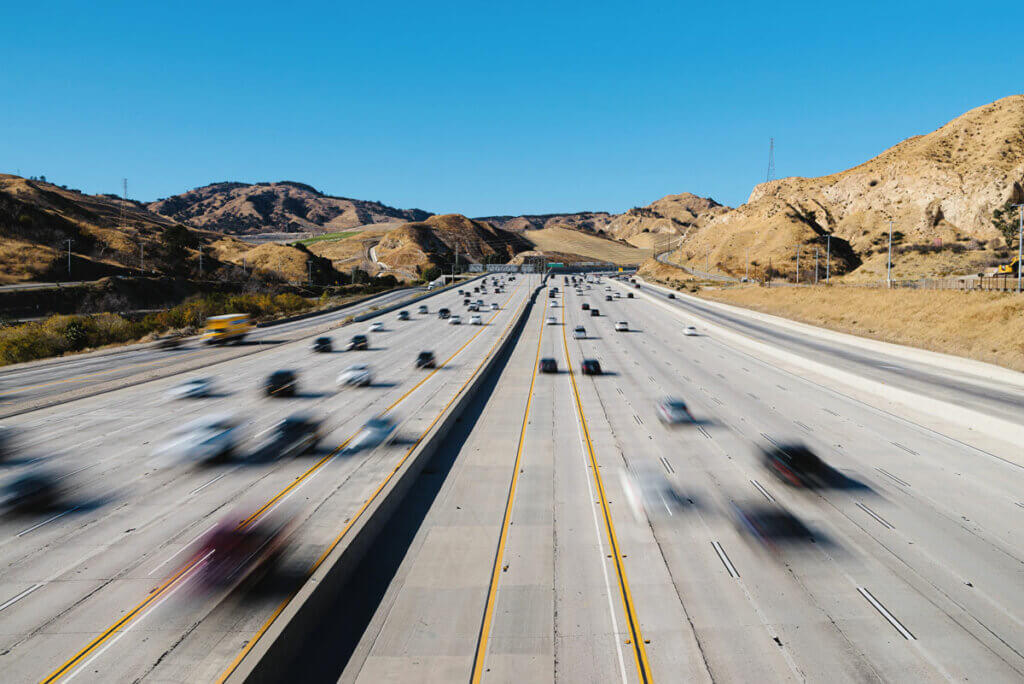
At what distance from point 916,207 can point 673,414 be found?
16684cm

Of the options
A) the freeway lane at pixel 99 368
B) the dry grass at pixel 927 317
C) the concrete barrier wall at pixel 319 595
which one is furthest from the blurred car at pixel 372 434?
the dry grass at pixel 927 317

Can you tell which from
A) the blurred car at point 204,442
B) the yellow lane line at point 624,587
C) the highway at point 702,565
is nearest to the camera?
the yellow lane line at point 624,587

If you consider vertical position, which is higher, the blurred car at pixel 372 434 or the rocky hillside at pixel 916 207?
the rocky hillside at pixel 916 207

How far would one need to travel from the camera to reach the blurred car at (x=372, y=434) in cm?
2339

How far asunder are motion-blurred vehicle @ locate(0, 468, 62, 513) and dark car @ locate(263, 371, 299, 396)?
1383 centimetres

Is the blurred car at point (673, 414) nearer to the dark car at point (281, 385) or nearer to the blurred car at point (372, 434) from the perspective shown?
the blurred car at point (372, 434)

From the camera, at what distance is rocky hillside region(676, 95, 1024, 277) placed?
438 feet

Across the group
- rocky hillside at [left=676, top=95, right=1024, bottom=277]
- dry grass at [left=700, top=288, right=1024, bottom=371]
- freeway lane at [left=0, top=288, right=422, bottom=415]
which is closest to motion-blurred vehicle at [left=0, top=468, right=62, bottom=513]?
freeway lane at [left=0, top=288, right=422, bottom=415]

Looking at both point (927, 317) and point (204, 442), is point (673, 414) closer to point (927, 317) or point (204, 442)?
point (204, 442)

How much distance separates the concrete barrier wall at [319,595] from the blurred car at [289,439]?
634 cm

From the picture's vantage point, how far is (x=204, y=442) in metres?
23.0

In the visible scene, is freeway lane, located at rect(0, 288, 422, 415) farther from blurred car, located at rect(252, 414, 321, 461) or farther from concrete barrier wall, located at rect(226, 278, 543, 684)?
concrete barrier wall, located at rect(226, 278, 543, 684)

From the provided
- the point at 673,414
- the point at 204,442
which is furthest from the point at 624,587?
the point at 204,442

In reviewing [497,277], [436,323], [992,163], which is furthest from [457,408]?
[992,163]
